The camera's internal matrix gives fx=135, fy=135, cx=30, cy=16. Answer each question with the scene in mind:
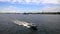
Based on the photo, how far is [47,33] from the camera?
3738 centimetres

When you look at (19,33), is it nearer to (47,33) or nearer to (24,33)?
(24,33)

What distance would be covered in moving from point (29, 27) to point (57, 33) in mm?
10237

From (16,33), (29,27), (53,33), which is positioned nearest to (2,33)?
(16,33)

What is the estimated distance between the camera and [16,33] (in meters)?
37.3

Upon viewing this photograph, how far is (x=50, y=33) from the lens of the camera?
37.4 meters

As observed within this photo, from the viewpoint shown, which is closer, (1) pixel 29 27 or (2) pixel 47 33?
(2) pixel 47 33

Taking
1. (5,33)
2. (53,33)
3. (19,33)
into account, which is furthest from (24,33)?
(53,33)

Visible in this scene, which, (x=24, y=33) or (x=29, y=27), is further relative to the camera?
(x=29, y=27)

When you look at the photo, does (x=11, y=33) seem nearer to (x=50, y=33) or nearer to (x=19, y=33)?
(x=19, y=33)

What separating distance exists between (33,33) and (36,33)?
35.8 inches

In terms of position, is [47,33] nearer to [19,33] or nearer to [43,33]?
[43,33]

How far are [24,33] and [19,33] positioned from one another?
1.50 meters

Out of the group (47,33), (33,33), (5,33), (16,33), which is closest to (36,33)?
(33,33)

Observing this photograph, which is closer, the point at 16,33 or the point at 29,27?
the point at 16,33
